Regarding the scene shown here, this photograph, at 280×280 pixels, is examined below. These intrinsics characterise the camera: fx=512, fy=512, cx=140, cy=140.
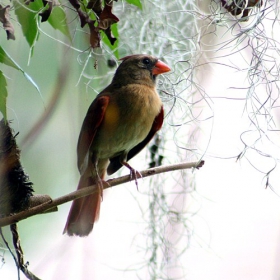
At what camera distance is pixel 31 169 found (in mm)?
1174

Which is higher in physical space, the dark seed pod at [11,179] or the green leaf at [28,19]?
the green leaf at [28,19]

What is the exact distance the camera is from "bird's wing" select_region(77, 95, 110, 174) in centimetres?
114

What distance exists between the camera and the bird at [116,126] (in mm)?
1146

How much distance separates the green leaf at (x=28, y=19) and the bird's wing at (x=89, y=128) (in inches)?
12.8

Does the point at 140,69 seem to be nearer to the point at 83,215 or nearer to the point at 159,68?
the point at 159,68

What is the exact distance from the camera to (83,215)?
44.7 inches

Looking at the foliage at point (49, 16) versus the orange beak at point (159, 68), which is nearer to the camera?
the foliage at point (49, 16)

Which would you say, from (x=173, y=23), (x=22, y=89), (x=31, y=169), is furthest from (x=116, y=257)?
(x=173, y=23)

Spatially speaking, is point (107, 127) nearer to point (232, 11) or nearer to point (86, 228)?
point (86, 228)

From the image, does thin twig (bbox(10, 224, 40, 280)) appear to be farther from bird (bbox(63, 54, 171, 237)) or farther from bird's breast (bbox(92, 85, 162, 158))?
bird's breast (bbox(92, 85, 162, 158))

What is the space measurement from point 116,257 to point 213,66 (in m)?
0.59

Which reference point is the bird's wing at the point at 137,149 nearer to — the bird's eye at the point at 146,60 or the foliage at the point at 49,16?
the bird's eye at the point at 146,60

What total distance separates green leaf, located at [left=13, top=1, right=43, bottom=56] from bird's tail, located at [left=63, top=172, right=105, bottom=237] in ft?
1.31

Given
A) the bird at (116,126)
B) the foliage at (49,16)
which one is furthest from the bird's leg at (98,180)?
the foliage at (49,16)
